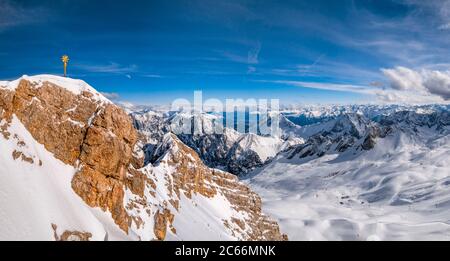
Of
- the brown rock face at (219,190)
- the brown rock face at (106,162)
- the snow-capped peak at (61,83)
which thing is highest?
the snow-capped peak at (61,83)

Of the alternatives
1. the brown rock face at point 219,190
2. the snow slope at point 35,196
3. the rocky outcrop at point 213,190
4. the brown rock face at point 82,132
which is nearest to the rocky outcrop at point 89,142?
the brown rock face at point 82,132

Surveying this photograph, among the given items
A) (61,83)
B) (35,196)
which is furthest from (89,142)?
(35,196)

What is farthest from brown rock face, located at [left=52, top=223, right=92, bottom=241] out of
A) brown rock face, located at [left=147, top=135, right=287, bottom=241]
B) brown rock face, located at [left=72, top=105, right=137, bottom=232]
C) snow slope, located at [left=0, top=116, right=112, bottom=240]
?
brown rock face, located at [left=147, top=135, right=287, bottom=241]

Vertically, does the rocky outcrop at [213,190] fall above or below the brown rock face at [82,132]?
below

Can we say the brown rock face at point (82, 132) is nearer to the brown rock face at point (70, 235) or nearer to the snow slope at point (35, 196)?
the snow slope at point (35, 196)

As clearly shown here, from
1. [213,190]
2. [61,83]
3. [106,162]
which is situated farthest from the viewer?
[213,190]

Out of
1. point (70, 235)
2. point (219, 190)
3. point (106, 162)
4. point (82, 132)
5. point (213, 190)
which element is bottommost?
point (219, 190)

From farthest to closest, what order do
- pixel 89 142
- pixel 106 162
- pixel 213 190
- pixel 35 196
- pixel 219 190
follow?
1. pixel 219 190
2. pixel 213 190
3. pixel 106 162
4. pixel 89 142
5. pixel 35 196

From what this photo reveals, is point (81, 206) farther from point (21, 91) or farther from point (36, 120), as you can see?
point (21, 91)

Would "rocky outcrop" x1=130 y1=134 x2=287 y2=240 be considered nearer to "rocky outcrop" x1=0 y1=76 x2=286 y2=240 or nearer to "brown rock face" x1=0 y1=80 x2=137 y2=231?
"rocky outcrop" x1=0 y1=76 x2=286 y2=240

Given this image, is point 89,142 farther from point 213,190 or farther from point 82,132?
point 213,190

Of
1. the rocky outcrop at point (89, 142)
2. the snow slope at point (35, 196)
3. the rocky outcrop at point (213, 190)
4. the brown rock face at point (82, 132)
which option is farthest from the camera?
the rocky outcrop at point (213, 190)

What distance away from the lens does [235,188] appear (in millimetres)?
158625
